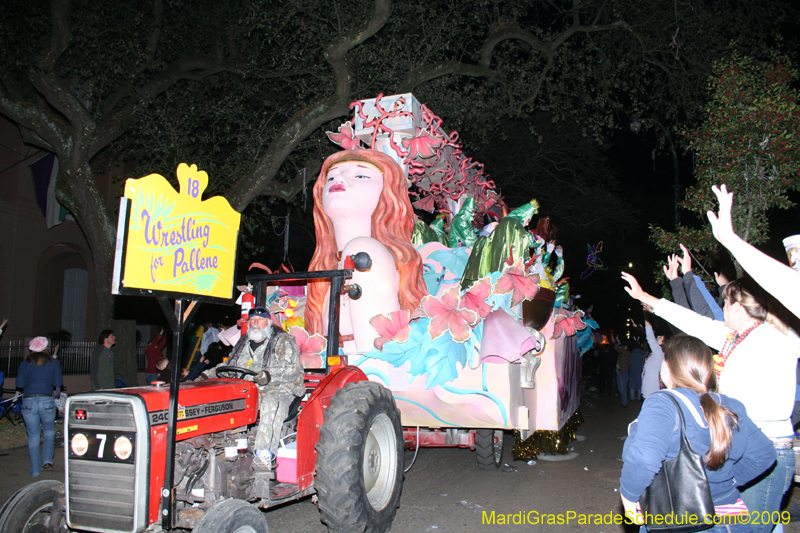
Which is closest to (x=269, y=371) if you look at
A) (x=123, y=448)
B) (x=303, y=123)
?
(x=123, y=448)

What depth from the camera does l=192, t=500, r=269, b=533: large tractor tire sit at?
2.96 m

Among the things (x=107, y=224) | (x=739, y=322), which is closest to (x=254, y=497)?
(x=739, y=322)

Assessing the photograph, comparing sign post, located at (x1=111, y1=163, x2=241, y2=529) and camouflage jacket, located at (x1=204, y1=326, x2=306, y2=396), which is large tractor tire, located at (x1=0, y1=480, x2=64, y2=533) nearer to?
sign post, located at (x1=111, y1=163, x2=241, y2=529)

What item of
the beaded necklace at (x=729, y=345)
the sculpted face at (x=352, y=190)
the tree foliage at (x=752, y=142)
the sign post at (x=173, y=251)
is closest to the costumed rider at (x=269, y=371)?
the sign post at (x=173, y=251)

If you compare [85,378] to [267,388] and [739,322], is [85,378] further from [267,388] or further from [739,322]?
[739,322]

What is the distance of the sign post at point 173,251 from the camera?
282cm

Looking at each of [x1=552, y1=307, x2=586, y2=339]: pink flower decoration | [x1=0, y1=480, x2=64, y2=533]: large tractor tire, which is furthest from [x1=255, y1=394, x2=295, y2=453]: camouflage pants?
[x1=552, y1=307, x2=586, y2=339]: pink flower decoration

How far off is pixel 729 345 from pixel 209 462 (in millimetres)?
3162

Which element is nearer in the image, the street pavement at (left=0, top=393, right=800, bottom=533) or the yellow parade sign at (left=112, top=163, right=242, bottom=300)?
the yellow parade sign at (left=112, top=163, right=242, bottom=300)

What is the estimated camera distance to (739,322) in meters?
3.00

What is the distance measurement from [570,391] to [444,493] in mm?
2591

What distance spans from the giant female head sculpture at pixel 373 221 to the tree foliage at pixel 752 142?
4434 millimetres

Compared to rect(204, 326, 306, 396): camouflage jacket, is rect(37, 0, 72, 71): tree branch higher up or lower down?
higher up

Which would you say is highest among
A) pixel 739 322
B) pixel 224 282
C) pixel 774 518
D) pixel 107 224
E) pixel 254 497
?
pixel 107 224
